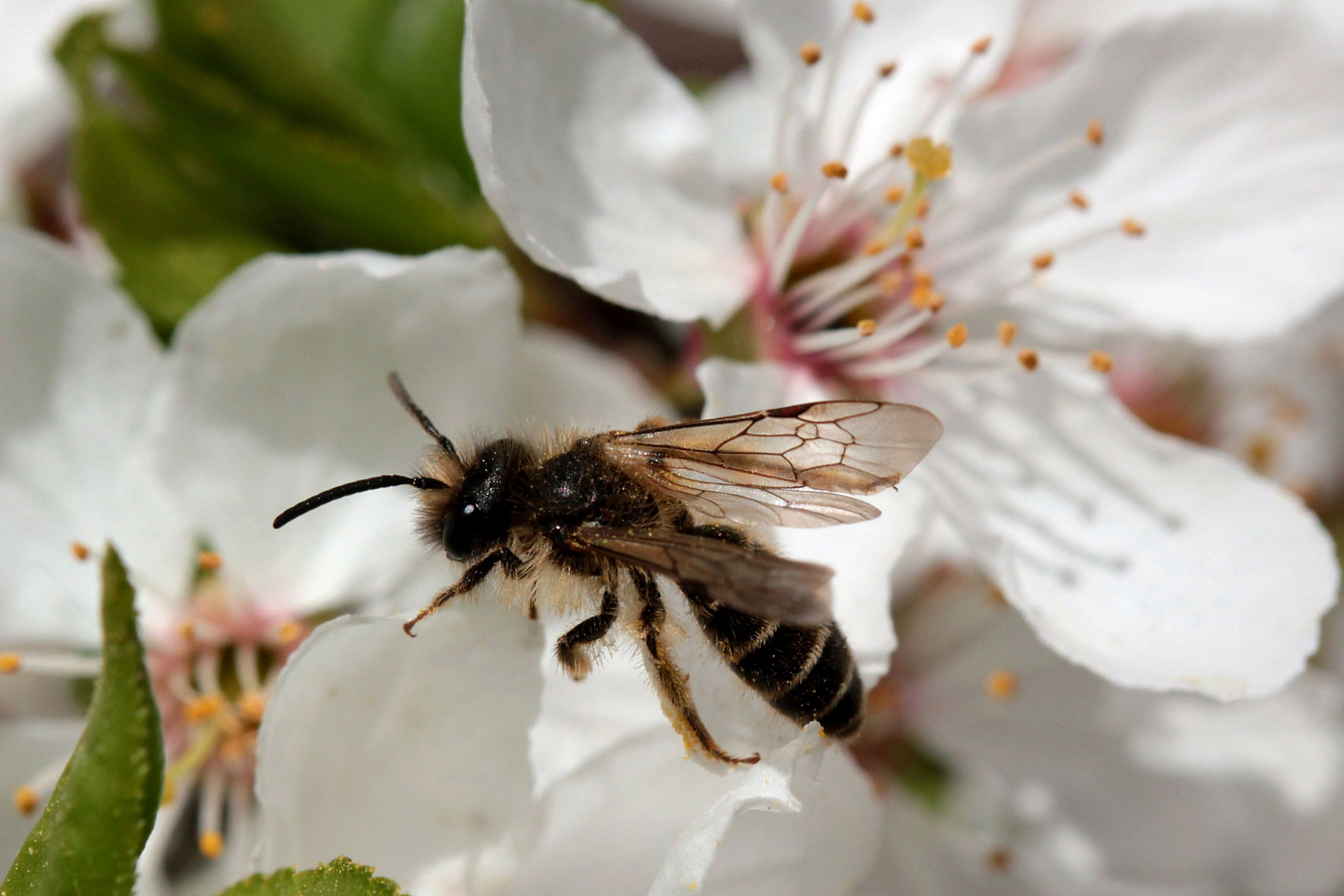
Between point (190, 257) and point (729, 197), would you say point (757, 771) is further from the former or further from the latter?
point (190, 257)

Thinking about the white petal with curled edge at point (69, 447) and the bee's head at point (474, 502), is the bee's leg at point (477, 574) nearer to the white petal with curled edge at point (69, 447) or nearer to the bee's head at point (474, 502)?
the bee's head at point (474, 502)

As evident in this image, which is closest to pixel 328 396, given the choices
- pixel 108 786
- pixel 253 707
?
pixel 253 707

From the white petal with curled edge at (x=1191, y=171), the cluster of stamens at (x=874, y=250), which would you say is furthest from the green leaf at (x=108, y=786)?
the white petal with curled edge at (x=1191, y=171)

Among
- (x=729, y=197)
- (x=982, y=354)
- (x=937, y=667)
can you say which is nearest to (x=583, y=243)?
(x=729, y=197)

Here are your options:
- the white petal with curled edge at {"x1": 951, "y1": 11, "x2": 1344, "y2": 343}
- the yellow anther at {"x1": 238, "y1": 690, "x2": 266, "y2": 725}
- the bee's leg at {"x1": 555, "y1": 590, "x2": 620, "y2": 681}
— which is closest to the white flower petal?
the yellow anther at {"x1": 238, "y1": 690, "x2": 266, "y2": 725}

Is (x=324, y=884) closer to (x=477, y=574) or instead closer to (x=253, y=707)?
(x=477, y=574)

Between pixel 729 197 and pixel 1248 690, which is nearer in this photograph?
pixel 1248 690

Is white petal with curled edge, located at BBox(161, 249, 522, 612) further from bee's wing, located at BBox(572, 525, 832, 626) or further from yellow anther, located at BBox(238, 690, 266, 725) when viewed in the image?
bee's wing, located at BBox(572, 525, 832, 626)
